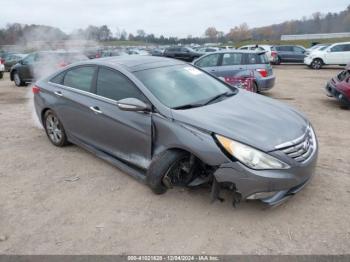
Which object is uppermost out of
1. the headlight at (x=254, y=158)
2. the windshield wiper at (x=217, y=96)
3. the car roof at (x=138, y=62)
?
the car roof at (x=138, y=62)

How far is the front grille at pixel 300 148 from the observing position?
3.01 m

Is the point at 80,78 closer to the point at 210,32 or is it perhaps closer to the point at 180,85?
the point at 180,85

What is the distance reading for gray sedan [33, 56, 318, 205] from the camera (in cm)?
296

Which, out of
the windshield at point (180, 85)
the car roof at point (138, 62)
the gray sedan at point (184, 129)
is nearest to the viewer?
the gray sedan at point (184, 129)

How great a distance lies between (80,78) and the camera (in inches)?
180

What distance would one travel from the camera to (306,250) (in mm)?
2699

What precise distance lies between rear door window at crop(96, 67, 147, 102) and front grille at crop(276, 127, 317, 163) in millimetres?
1559

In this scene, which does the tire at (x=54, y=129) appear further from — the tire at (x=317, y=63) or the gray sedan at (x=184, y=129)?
the tire at (x=317, y=63)

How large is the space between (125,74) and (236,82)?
5330 millimetres

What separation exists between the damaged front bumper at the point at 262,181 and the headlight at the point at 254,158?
4 centimetres

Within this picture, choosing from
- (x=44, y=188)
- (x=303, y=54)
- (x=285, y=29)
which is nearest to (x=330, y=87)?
(x=44, y=188)

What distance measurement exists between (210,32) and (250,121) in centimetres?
8131

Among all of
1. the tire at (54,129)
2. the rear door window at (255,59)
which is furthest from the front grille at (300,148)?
the rear door window at (255,59)

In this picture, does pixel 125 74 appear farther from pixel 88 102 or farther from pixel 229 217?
pixel 229 217
